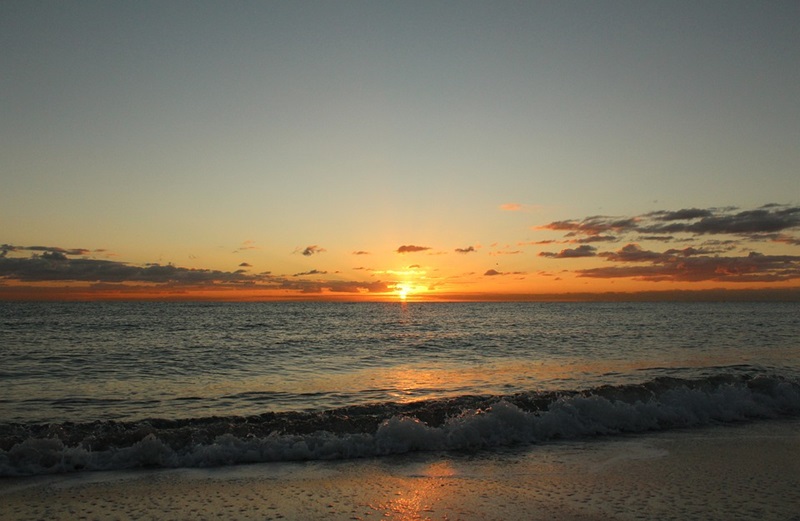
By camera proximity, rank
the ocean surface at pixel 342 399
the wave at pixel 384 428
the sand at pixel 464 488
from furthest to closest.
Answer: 1. the ocean surface at pixel 342 399
2. the wave at pixel 384 428
3. the sand at pixel 464 488

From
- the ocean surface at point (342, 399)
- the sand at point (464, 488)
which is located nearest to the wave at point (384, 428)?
the ocean surface at point (342, 399)

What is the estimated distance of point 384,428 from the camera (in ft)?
41.6

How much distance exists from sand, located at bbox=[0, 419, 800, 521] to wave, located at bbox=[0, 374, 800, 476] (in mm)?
608

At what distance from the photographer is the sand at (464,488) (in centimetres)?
804

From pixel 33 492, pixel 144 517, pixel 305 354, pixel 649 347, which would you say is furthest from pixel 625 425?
pixel 649 347

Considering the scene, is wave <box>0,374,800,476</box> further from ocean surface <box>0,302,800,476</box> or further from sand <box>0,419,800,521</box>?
sand <box>0,419,800,521</box>

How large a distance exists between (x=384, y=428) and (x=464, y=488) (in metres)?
3.68

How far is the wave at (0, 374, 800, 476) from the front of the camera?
11328mm

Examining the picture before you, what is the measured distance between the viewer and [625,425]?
1471 cm

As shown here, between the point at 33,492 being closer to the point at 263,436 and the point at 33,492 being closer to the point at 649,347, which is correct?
the point at 263,436

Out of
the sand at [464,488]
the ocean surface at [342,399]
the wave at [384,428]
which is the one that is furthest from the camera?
the ocean surface at [342,399]

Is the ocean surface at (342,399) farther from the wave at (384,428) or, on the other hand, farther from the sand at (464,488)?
the sand at (464,488)

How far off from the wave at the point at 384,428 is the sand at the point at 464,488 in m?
0.61

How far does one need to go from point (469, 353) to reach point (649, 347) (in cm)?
1301
